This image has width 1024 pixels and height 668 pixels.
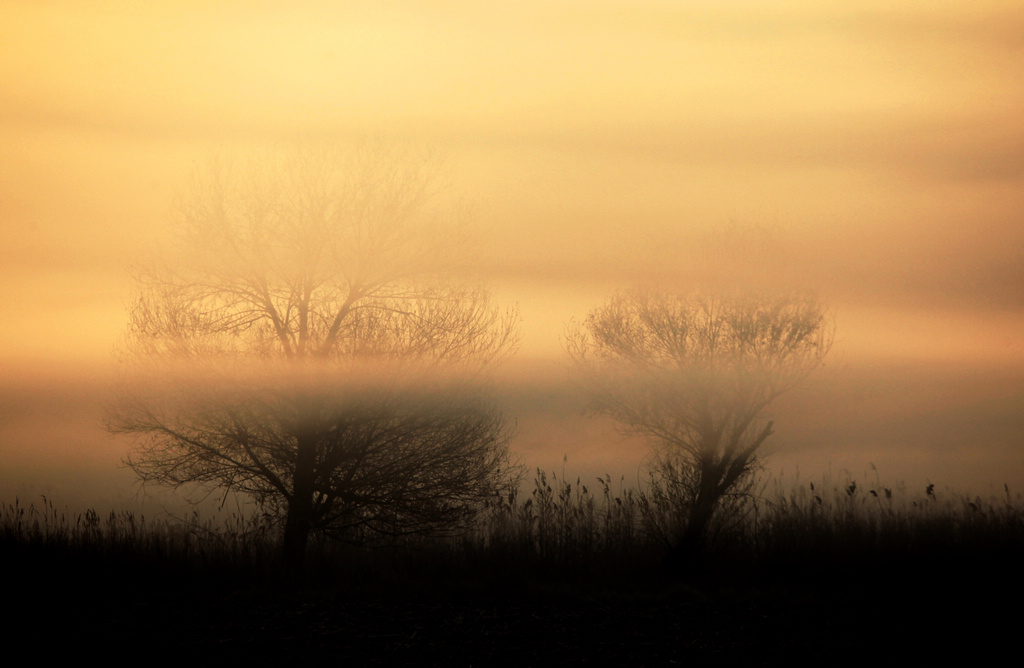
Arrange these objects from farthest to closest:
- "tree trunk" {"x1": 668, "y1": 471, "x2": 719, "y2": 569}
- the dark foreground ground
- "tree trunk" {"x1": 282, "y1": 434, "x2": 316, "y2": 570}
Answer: "tree trunk" {"x1": 668, "y1": 471, "x2": 719, "y2": 569} → "tree trunk" {"x1": 282, "y1": 434, "x2": 316, "y2": 570} → the dark foreground ground

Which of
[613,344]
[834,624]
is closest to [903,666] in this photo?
[834,624]

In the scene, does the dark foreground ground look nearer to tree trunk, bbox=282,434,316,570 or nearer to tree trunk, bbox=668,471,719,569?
tree trunk, bbox=668,471,719,569

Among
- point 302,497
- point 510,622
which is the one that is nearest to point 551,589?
point 510,622

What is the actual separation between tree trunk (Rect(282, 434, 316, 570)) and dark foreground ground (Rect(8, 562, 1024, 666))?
10.5 ft

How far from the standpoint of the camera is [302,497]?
17.7 meters

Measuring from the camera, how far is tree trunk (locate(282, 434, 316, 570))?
17359 millimetres

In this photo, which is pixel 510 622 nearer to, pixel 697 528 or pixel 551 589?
pixel 551 589

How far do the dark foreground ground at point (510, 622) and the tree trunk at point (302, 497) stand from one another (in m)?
3.21

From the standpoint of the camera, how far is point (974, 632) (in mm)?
11797

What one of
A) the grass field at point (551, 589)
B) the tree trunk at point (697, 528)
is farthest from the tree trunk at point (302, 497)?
the tree trunk at point (697, 528)

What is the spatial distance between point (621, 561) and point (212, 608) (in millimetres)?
8022

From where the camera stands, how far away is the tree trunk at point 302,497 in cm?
1736

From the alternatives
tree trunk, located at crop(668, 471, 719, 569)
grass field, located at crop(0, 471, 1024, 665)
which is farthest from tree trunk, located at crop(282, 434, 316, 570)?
tree trunk, located at crop(668, 471, 719, 569)

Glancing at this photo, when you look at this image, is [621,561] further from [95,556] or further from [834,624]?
[95,556]
